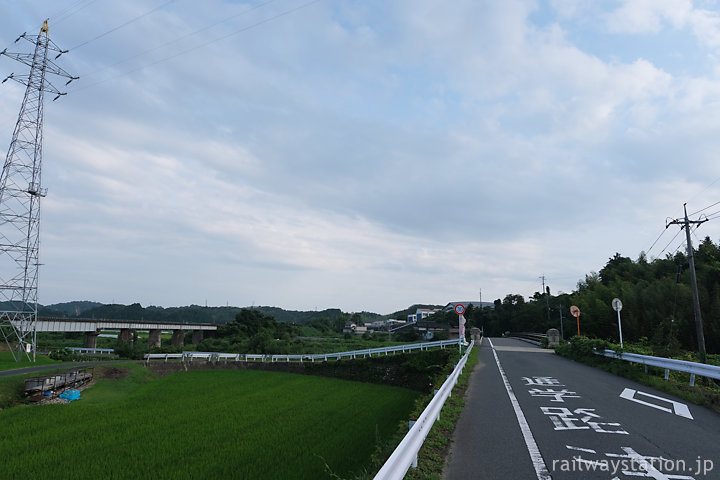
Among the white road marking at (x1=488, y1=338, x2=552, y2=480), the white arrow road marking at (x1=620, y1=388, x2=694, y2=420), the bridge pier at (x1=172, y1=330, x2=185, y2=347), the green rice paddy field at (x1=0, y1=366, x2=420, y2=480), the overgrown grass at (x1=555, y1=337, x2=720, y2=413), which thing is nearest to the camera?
the white road marking at (x1=488, y1=338, x2=552, y2=480)

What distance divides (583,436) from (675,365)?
273 inches

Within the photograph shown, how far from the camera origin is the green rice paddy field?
9938mm

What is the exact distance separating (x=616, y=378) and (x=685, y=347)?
658 inches

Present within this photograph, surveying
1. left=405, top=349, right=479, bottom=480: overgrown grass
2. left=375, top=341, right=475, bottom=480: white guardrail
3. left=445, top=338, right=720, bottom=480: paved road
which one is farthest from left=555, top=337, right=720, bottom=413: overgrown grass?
left=375, top=341, right=475, bottom=480: white guardrail

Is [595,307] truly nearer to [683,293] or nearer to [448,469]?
[683,293]

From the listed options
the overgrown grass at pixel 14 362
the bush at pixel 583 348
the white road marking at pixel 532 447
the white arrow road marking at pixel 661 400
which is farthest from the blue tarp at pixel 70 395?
the bush at pixel 583 348

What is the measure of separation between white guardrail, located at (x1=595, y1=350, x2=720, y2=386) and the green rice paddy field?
8320 mm

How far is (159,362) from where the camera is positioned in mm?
35531

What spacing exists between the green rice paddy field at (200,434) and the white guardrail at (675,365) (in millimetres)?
8320

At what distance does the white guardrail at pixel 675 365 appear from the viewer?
9.12 m

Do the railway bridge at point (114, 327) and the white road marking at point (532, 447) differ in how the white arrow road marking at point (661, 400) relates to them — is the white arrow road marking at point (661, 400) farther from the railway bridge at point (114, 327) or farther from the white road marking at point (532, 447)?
the railway bridge at point (114, 327)

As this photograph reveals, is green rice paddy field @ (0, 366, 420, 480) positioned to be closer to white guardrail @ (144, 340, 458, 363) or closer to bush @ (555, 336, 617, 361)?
bush @ (555, 336, 617, 361)

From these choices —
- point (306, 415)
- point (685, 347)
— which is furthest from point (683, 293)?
point (306, 415)

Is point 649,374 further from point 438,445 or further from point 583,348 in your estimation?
point 438,445
